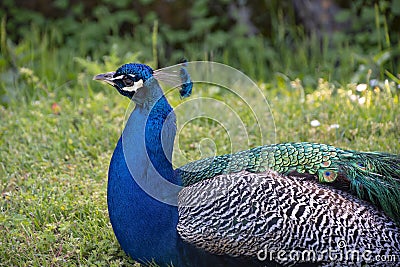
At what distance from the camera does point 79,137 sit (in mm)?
4035

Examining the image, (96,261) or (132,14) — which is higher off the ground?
(132,14)

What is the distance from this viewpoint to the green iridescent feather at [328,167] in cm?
267

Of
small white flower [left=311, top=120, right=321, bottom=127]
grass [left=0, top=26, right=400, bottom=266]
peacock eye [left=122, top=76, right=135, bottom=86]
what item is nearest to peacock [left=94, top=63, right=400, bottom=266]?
peacock eye [left=122, top=76, right=135, bottom=86]

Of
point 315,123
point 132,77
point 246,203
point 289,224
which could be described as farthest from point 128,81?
point 315,123

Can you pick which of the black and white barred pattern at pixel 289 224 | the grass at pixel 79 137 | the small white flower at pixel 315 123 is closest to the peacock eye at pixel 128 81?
the black and white barred pattern at pixel 289 224

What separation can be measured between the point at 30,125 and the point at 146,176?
1.80m

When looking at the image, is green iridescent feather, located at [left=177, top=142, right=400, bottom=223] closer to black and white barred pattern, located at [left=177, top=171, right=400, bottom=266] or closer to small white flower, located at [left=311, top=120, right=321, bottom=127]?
black and white barred pattern, located at [left=177, top=171, right=400, bottom=266]

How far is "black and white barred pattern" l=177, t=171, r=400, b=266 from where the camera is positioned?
2551mm

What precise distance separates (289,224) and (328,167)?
13.3 inches

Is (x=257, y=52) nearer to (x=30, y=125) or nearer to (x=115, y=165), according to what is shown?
(x=30, y=125)

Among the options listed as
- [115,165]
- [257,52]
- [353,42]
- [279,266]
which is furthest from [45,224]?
[353,42]

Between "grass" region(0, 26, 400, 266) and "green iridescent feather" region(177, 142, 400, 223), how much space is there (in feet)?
2.09

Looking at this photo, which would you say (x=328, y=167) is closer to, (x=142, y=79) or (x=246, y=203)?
(x=246, y=203)

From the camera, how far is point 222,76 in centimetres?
508
